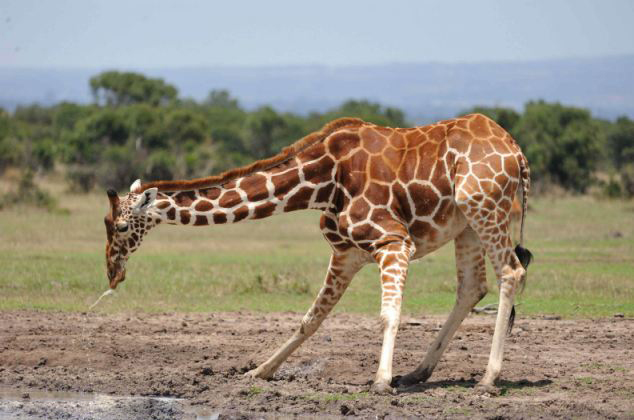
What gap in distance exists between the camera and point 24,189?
25.9 m

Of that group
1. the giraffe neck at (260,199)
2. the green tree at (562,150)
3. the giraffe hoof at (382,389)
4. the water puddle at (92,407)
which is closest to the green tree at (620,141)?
the green tree at (562,150)

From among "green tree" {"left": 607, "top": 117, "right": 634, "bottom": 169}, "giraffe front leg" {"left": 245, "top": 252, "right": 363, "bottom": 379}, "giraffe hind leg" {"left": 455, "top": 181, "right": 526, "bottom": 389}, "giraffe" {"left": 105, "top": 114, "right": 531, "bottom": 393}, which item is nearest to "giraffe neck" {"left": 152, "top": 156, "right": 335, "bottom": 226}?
"giraffe" {"left": 105, "top": 114, "right": 531, "bottom": 393}

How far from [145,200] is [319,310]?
170 centimetres

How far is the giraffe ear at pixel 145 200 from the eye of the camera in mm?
8750

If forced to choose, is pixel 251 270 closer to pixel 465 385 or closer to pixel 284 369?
pixel 284 369

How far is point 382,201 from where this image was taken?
8.69 m

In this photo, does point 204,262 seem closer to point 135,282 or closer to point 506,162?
point 135,282

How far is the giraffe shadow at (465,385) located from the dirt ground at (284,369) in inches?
0.6

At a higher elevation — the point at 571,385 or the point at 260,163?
the point at 260,163

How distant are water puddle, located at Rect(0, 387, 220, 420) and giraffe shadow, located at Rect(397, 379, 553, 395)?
1621 millimetres

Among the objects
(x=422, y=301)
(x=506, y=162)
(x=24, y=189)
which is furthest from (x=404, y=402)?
(x=24, y=189)

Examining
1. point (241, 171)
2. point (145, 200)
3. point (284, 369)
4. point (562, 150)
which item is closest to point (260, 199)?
point (241, 171)

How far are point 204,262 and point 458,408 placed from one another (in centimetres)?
977

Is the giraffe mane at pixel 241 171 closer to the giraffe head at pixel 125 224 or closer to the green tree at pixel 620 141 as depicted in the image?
the giraffe head at pixel 125 224
